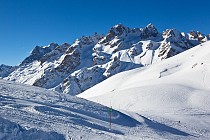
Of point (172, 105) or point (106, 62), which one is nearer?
point (172, 105)

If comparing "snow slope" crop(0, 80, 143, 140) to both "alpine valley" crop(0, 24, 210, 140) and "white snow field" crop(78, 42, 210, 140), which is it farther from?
"white snow field" crop(78, 42, 210, 140)

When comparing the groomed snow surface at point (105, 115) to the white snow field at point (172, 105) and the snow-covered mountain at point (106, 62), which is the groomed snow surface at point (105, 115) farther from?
the snow-covered mountain at point (106, 62)

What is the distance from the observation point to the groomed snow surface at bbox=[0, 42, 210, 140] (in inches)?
621

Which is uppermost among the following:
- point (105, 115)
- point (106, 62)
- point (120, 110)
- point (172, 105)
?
point (106, 62)

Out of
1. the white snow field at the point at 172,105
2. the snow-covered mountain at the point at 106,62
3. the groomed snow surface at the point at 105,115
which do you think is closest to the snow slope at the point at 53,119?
the groomed snow surface at the point at 105,115

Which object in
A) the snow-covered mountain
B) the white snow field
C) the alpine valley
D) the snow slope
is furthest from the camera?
Answer: the snow-covered mountain

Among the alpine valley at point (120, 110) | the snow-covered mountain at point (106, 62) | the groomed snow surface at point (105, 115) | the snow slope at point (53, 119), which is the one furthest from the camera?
the snow-covered mountain at point (106, 62)

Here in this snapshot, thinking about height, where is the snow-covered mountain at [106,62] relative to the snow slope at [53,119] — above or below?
above

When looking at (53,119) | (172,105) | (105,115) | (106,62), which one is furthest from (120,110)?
(106,62)

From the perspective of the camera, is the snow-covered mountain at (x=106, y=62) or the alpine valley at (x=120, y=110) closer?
the alpine valley at (x=120, y=110)

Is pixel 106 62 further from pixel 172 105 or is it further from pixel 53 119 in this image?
pixel 53 119

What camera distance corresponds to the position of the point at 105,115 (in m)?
24.1

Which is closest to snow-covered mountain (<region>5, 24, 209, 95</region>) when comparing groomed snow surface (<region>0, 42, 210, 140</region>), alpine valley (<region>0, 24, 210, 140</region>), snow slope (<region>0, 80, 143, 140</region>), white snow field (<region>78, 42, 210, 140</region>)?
alpine valley (<region>0, 24, 210, 140</region>)

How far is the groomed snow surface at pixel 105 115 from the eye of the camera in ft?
51.7
